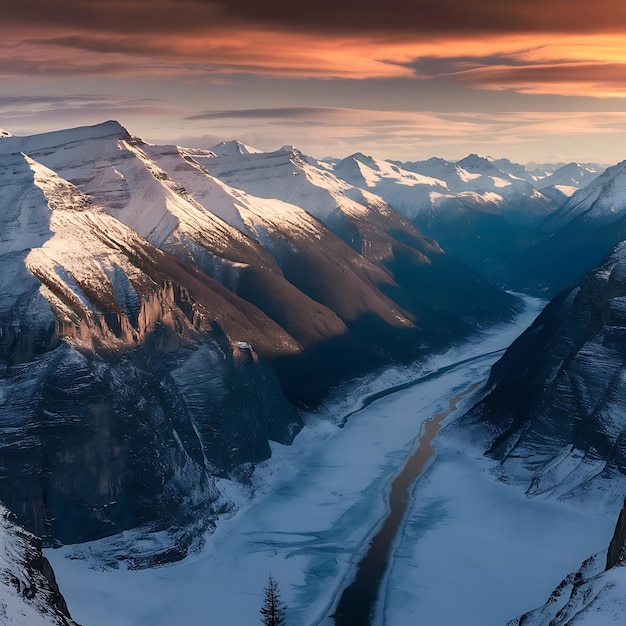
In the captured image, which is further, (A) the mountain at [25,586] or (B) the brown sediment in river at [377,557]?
(B) the brown sediment in river at [377,557]

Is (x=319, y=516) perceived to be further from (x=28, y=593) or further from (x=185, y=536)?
(x=28, y=593)

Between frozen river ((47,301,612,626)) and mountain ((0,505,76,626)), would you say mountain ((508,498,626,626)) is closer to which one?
frozen river ((47,301,612,626))

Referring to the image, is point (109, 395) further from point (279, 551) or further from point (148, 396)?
point (279, 551)

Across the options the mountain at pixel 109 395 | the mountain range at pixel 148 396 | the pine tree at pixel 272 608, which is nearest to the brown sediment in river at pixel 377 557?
the pine tree at pixel 272 608

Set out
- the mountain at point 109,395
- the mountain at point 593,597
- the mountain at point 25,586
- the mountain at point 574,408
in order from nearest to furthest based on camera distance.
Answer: the mountain at point 593,597 → the mountain at point 25,586 → the mountain at point 109,395 → the mountain at point 574,408

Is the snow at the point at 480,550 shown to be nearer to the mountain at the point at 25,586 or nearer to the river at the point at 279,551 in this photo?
the river at the point at 279,551

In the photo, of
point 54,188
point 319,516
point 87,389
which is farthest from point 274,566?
point 54,188
